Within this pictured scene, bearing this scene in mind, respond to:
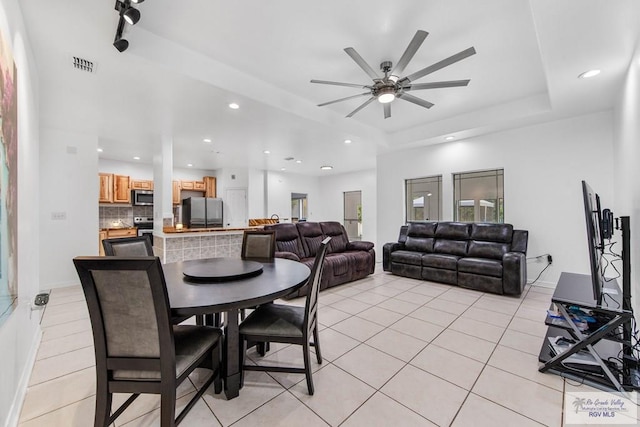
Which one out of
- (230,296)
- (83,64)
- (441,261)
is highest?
(83,64)

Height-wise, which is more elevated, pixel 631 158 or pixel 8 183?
pixel 631 158

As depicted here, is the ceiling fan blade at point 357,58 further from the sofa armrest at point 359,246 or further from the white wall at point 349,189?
the white wall at point 349,189

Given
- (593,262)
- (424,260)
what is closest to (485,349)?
(593,262)

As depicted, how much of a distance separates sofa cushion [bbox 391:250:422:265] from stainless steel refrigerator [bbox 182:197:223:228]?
4.86m

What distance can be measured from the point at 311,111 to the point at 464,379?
11.5ft

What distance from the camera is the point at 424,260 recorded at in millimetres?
4477

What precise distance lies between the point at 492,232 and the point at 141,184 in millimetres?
7766

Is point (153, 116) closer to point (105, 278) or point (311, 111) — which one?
point (311, 111)

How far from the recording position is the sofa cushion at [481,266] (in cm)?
375

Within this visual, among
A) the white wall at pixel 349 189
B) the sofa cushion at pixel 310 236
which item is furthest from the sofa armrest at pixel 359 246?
the white wall at pixel 349 189

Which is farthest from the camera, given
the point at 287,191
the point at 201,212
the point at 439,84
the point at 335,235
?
the point at 287,191

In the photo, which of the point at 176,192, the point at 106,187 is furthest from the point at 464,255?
the point at 106,187

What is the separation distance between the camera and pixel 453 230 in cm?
466

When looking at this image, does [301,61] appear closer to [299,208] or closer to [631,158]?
[631,158]
